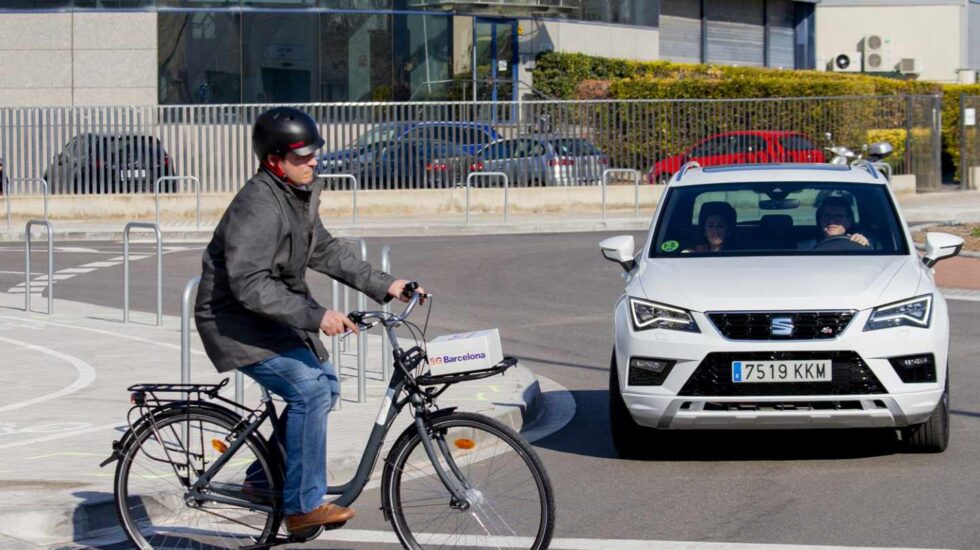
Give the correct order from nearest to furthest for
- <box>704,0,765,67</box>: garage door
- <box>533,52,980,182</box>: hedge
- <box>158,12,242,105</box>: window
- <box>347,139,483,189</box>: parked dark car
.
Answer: <box>347,139,483,189</box>: parked dark car → <box>533,52,980,182</box>: hedge → <box>158,12,242,105</box>: window → <box>704,0,765,67</box>: garage door

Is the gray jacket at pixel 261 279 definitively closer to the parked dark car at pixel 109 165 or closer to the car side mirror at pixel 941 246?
the car side mirror at pixel 941 246

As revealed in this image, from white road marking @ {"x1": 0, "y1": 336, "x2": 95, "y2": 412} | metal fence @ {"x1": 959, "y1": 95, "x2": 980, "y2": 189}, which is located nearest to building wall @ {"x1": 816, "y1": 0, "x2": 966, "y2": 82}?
metal fence @ {"x1": 959, "y1": 95, "x2": 980, "y2": 189}

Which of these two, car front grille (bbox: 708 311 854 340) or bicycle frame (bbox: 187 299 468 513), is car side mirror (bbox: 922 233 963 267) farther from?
bicycle frame (bbox: 187 299 468 513)

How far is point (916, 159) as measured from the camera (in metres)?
34.4

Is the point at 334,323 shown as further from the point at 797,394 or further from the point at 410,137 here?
the point at 410,137

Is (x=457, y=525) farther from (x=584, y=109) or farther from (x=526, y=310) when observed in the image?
(x=584, y=109)

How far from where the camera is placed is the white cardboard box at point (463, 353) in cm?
607

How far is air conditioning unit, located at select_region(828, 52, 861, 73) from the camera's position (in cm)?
5756

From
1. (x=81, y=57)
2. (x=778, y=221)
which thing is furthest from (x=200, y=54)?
(x=778, y=221)

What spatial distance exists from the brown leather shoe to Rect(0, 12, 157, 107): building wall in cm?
3521

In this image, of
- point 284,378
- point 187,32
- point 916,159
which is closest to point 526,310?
point 284,378

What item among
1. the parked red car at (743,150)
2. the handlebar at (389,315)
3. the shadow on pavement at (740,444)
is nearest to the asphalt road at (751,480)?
the shadow on pavement at (740,444)

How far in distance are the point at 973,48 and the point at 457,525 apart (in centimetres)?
5701

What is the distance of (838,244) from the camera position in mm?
9508
